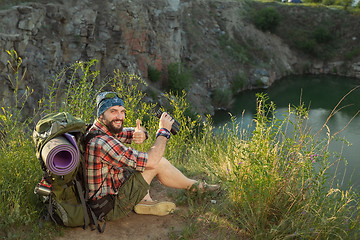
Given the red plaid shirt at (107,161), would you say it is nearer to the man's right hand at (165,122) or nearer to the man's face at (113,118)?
the man's face at (113,118)

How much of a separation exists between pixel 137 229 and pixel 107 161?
0.71m

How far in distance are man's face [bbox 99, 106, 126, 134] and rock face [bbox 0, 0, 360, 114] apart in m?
7.28

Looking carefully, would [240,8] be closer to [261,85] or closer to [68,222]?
[261,85]

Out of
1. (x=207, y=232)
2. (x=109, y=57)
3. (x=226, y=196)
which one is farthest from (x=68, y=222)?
(x=109, y=57)

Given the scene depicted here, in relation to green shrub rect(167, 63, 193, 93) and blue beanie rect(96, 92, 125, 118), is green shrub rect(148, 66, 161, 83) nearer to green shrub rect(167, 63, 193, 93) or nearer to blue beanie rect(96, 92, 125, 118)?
green shrub rect(167, 63, 193, 93)

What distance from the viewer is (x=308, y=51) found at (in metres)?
26.8

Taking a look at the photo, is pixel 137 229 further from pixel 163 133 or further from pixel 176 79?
pixel 176 79

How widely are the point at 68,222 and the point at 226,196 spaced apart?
4.86 ft

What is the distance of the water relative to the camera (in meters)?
14.5

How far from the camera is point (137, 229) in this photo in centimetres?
→ 303

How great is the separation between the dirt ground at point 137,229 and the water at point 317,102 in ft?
31.3

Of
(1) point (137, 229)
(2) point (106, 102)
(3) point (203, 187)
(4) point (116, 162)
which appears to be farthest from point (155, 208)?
(2) point (106, 102)

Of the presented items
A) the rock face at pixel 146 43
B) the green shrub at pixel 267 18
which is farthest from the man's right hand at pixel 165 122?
the green shrub at pixel 267 18

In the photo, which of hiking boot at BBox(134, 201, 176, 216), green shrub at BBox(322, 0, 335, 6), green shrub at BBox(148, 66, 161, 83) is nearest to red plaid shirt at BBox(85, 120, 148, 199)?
hiking boot at BBox(134, 201, 176, 216)
